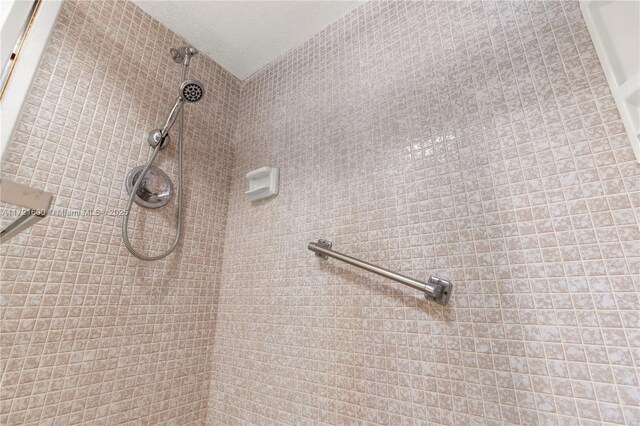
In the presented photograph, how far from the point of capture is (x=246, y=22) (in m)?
1.24

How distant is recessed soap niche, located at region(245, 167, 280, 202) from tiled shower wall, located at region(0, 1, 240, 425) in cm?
22

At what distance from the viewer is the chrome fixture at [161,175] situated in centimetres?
104

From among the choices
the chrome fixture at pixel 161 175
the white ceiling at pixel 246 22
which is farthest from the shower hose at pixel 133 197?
the white ceiling at pixel 246 22

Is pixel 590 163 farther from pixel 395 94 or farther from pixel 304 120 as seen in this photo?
pixel 304 120

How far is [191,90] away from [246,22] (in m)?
0.41

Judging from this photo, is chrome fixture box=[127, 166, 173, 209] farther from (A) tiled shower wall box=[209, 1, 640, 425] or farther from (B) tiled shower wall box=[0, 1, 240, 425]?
(A) tiled shower wall box=[209, 1, 640, 425]

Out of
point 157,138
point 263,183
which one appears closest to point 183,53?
point 157,138

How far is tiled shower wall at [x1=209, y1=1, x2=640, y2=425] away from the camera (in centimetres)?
61

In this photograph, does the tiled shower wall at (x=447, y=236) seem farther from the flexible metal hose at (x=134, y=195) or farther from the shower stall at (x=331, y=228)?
the flexible metal hose at (x=134, y=195)

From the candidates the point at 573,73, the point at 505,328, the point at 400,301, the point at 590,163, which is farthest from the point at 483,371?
the point at 573,73

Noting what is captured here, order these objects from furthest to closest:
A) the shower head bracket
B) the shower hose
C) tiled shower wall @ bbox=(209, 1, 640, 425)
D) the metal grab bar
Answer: the shower head bracket < the shower hose < the metal grab bar < tiled shower wall @ bbox=(209, 1, 640, 425)

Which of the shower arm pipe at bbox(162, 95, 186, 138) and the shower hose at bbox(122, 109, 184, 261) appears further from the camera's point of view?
the shower arm pipe at bbox(162, 95, 186, 138)

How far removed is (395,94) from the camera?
969mm

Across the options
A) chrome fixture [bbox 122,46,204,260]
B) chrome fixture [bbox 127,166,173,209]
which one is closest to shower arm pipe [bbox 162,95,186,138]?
chrome fixture [bbox 122,46,204,260]
